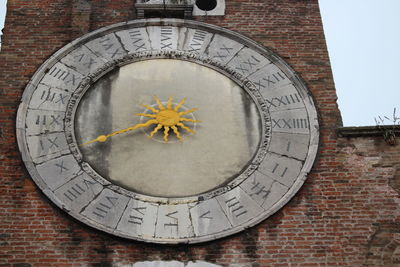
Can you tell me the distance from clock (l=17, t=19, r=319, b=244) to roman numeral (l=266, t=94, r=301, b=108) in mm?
15

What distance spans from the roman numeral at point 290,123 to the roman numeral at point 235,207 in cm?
143

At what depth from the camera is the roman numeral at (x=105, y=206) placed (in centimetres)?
1013

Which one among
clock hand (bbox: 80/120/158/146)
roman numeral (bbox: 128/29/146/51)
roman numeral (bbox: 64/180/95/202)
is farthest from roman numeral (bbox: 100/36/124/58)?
roman numeral (bbox: 64/180/95/202)

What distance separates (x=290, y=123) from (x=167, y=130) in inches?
69.2

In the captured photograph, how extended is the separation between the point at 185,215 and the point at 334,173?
2179mm

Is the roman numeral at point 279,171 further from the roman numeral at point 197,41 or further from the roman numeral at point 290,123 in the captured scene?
the roman numeral at point 197,41

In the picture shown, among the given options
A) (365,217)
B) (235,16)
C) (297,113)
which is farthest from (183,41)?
(365,217)

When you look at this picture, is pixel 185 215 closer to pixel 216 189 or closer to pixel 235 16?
pixel 216 189

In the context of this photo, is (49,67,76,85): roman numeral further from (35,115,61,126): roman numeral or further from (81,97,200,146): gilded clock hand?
(81,97,200,146): gilded clock hand

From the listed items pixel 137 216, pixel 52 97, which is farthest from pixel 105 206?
pixel 52 97

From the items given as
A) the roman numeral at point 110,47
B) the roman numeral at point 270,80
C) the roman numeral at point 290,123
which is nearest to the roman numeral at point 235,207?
the roman numeral at point 290,123

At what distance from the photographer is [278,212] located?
10383mm

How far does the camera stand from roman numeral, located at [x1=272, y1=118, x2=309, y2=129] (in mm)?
11227

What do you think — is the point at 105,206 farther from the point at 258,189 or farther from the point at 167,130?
the point at 258,189
